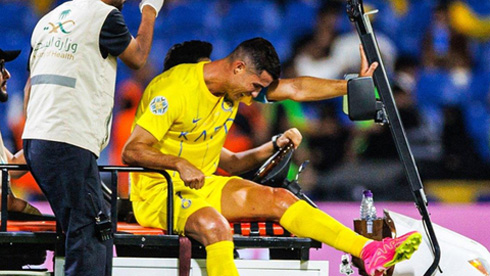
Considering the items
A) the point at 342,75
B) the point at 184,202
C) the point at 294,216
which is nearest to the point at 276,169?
the point at 294,216

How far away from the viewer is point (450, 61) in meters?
7.08

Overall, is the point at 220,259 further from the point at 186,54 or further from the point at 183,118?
the point at 186,54

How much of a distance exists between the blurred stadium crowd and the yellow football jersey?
253cm

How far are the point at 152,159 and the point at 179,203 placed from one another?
264 mm

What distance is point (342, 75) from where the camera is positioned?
274 inches

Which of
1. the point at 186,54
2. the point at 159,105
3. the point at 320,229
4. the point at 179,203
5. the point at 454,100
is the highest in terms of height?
Result: the point at 186,54

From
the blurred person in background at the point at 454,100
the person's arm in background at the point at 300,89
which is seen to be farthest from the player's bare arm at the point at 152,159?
the blurred person in background at the point at 454,100

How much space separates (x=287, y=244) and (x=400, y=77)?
Result: 345cm

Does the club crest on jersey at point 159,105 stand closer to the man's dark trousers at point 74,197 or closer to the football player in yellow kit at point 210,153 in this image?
the football player in yellow kit at point 210,153

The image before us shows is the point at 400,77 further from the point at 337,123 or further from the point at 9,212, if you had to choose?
the point at 9,212

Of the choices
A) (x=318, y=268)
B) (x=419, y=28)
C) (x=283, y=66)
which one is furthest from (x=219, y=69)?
(x=419, y=28)

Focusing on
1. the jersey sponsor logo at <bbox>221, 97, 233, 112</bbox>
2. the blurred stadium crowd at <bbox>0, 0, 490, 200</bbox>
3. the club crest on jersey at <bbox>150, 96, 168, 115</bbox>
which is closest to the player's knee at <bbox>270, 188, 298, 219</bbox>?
the jersey sponsor logo at <bbox>221, 97, 233, 112</bbox>

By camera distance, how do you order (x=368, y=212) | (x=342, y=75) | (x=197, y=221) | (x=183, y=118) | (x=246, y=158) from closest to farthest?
(x=197, y=221) → (x=183, y=118) → (x=368, y=212) → (x=246, y=158) → (x=342, y=75)

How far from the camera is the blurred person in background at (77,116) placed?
3570 mm
